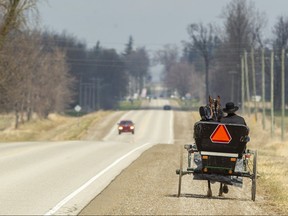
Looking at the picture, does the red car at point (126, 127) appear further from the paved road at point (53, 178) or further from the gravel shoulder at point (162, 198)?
the gravel shoulder at point (162, 198)

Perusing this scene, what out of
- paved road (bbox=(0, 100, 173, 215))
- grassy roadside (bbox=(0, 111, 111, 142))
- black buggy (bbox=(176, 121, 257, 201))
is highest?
black buggy (bbox=(176, 121, 257, 201))

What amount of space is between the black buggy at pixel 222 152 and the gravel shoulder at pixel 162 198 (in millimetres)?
467

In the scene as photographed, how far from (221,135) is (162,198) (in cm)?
174

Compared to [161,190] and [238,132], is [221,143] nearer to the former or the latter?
[238,132]

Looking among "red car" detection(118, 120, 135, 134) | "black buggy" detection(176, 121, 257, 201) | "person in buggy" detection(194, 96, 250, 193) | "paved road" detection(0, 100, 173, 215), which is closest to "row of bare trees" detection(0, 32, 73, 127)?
"red car" detection(118, 120, 135, 134)

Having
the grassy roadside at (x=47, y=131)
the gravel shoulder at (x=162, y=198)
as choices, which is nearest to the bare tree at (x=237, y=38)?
the grassy roadside at (x=47, y=131)

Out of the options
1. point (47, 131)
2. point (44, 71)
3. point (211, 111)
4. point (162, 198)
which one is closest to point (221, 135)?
point (211, 111)

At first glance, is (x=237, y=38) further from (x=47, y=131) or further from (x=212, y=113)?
(x=212, y=113)

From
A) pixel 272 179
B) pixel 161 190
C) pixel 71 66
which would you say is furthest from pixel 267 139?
pixel 71 66

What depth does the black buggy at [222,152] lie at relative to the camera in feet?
50.7

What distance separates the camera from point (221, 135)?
15.5 metres

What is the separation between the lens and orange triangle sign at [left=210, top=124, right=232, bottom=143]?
15492 mm

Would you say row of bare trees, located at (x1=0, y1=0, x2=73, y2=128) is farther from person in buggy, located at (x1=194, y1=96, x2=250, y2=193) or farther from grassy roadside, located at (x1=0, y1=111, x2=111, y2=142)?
person in buggy, located at (x1=194, y1=96, x2=250, y2=193)

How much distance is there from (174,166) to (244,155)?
8.85 metres
